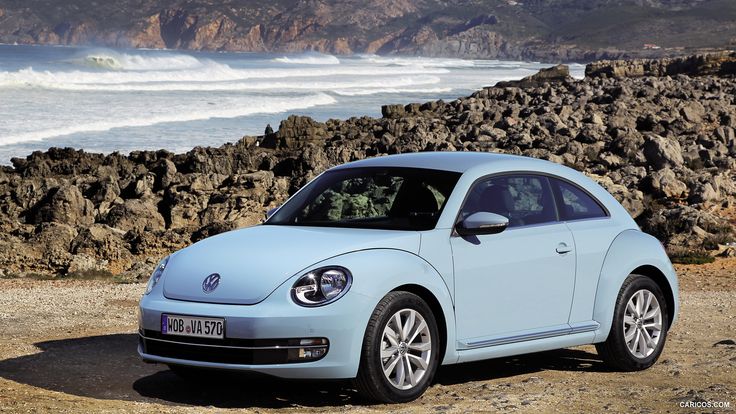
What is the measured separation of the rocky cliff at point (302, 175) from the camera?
18.9 m

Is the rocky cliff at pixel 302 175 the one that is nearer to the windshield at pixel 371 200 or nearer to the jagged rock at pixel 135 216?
the jagged rock at pixel 135 216

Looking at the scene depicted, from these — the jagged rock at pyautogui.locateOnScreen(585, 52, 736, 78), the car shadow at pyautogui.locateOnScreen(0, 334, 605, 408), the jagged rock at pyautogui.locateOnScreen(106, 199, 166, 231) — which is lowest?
the jagged rock at pyautogui.locateOnScreen(106, 199, 166, 231)

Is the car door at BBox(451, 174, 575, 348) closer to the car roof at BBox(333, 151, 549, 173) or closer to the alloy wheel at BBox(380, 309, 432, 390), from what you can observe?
the car roof at BBox(333, 151, 549, 173)

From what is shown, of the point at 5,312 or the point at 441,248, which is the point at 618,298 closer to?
the point at 441,248

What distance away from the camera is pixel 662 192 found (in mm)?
23844

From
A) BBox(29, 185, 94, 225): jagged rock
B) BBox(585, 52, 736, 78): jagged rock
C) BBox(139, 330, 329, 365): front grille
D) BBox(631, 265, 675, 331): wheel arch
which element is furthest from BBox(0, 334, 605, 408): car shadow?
BBox(585, 52, 736, 78): jagged rock

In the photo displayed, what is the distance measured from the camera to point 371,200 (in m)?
8.68

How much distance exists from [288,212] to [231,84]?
69.5 meters

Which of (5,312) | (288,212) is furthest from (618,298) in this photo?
(5,312)

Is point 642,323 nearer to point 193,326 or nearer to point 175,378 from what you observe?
point 175,378

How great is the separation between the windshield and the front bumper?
0.89 meters

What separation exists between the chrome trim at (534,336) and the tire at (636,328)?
0.76 feet

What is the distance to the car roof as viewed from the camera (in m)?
8.24

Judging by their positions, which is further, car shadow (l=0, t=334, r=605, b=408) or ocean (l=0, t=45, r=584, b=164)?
ocean (l=0, t=45, r=584, b=164)
